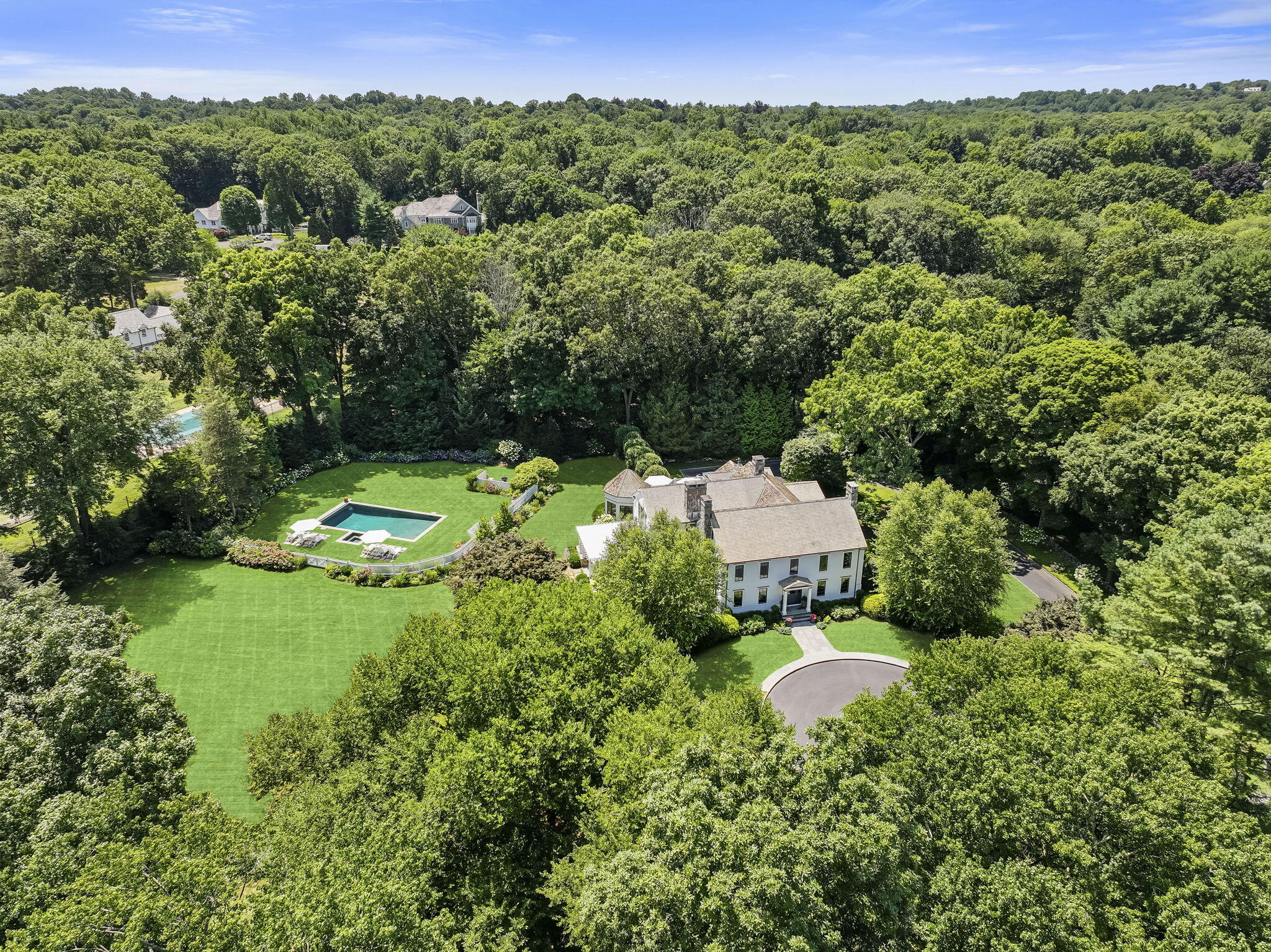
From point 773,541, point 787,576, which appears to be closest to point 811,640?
point 787,576

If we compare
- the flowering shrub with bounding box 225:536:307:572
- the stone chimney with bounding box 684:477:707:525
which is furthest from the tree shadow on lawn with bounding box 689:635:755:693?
the flowering shrub with bounding box 225:536:307:572

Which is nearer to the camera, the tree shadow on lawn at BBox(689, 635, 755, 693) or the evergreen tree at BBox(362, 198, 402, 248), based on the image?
the tree shadow on lawn at BBox(689, 635, 755, 693)

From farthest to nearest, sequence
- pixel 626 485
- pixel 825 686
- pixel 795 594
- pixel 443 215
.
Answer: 1. pixel 443 215
2. pixel 626 485
3. pixel 795 594
4. pixel 825 686

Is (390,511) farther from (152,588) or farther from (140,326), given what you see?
(140,326)

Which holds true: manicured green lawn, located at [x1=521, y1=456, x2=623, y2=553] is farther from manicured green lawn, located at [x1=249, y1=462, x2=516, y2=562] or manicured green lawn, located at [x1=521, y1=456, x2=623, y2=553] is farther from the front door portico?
the front door portico

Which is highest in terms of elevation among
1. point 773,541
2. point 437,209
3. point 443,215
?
point 437,209

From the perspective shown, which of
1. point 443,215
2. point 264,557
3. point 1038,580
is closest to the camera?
point 264,557

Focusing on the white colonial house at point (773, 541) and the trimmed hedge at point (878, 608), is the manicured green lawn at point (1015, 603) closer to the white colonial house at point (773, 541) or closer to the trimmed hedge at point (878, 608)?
the trimmed hedge at point (878, 608)

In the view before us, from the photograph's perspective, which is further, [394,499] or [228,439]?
[394,499]
